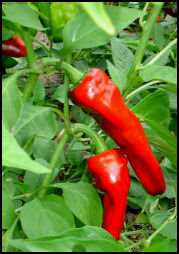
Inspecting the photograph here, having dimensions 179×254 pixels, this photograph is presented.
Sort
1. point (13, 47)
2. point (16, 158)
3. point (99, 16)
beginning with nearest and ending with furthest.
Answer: point (99, 16)
point (16, 158)
point (13, 47)

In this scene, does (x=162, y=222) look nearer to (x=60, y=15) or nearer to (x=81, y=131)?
(x=81, y=131)

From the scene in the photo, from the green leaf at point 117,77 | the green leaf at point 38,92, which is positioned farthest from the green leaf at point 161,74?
the green leaf at point 38,92

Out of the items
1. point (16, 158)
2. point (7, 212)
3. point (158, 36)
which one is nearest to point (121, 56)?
point (158, 36)

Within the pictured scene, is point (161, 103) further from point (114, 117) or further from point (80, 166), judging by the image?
point (80, 166)

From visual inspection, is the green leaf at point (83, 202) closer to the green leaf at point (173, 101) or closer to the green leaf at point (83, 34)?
the green leaf at point (83, 34)

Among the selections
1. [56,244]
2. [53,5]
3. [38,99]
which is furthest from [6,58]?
[56,244]

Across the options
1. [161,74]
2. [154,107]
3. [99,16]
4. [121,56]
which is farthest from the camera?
[121,56]

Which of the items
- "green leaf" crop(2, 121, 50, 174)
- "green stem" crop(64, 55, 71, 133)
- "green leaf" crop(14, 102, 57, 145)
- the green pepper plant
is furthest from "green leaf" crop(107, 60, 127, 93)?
"green leaf" crop(2, 121, 50, 174)
